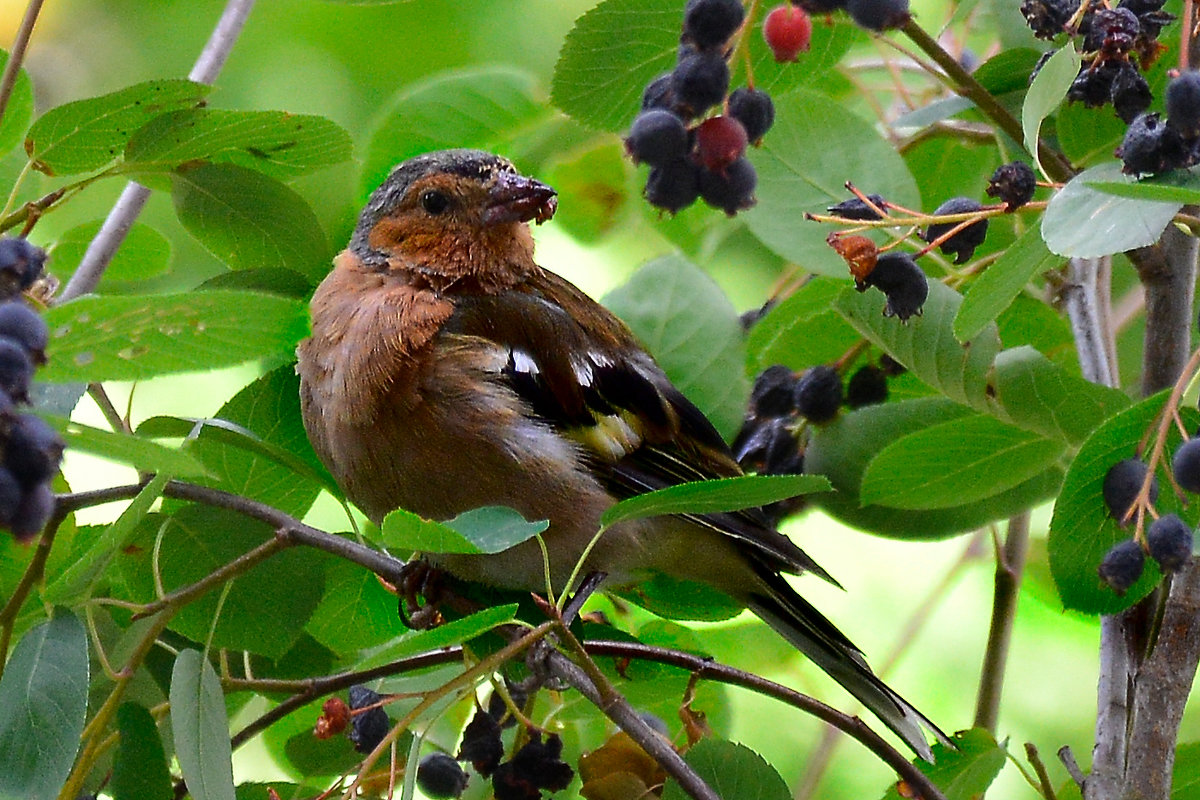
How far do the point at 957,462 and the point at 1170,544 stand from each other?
1.30ft

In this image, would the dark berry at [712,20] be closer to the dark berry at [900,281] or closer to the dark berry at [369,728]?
the dark berry at [900,281]

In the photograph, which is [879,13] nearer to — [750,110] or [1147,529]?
[750,110]

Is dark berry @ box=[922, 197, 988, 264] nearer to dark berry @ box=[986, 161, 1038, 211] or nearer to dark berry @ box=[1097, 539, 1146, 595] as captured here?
dark berry @ box=[986, 161, 1038, 211]

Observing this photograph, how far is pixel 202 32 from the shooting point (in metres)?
5.01

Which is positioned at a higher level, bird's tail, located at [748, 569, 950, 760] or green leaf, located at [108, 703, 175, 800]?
bird's tail, located at [748, 569, 950, 760]

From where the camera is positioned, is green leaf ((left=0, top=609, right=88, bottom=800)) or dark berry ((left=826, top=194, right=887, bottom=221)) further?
dark berry ((left=826, top=194, right=887, bottom=221))

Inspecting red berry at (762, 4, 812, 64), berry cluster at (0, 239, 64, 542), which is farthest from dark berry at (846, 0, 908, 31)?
berry cluster at (0, 239, 64, 542)

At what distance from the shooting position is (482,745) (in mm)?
1862

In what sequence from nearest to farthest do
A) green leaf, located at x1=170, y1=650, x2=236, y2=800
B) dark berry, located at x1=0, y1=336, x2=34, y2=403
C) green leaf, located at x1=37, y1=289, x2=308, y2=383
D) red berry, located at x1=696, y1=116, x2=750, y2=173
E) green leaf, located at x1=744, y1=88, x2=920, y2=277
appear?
dark berry, located at x1=0, y1=336, x2=34, y2=403 → green leaf, located at x1=37, y1=289, x2=308, y2=383 → green leaf, located at x1=170, y1=650, x2=236, y2=800 → red berry, located at x1=696, y1=116, x2=750, y2=173 → green leaf, located at x1=744, y1=88, x2=920, y2=277

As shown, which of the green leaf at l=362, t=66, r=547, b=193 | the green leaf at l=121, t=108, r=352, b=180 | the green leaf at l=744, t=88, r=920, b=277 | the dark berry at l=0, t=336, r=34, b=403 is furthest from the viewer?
the green leaf at l=362, t=66, r=547, b=193

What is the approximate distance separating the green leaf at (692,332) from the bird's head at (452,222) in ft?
1.09

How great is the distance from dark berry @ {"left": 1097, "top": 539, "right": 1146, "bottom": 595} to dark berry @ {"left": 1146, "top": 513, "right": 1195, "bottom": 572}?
3 centimetres

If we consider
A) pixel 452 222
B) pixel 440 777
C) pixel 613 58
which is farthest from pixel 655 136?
pixel 452 222

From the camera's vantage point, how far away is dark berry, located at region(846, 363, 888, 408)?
218cm
